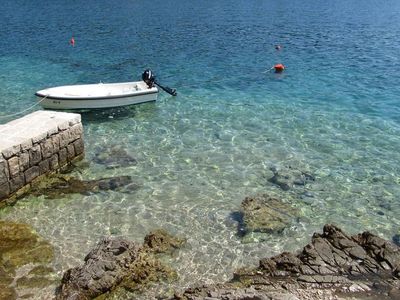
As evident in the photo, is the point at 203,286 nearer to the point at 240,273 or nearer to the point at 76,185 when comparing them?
the point at 240,273

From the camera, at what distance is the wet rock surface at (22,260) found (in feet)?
33.2

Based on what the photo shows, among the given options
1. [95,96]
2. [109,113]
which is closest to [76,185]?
[95,96]

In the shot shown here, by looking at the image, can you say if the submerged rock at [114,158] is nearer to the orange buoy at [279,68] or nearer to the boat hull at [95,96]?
the boat hull at [95,96]

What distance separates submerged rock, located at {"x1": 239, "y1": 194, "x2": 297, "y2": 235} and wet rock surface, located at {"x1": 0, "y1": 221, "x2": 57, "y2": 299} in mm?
5705

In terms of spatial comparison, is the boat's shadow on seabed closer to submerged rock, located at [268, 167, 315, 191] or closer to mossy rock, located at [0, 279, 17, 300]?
submerged rock, located at [268, 167, 315, 191]

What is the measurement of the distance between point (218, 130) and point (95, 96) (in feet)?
21.1

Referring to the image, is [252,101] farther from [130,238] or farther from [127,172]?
[130,238]

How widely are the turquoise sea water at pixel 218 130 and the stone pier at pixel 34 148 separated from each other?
0.72m

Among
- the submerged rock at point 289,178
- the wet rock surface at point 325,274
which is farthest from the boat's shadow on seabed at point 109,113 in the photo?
the wet rock surface at point 325,274

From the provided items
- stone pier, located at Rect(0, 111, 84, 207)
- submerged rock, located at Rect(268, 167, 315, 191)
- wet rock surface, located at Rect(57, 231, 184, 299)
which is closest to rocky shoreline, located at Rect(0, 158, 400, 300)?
wet rock surface, located at Rect(57, 231, 184, 299)

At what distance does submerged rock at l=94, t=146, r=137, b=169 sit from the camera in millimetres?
16781

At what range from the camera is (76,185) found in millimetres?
15000

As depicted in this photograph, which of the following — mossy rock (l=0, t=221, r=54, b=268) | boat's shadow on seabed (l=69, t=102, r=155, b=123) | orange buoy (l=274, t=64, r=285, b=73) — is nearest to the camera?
mossy rock (l=0, t=221, r=54, b=268)

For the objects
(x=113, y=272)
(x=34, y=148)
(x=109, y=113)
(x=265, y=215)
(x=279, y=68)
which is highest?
(x=34, y=148)
